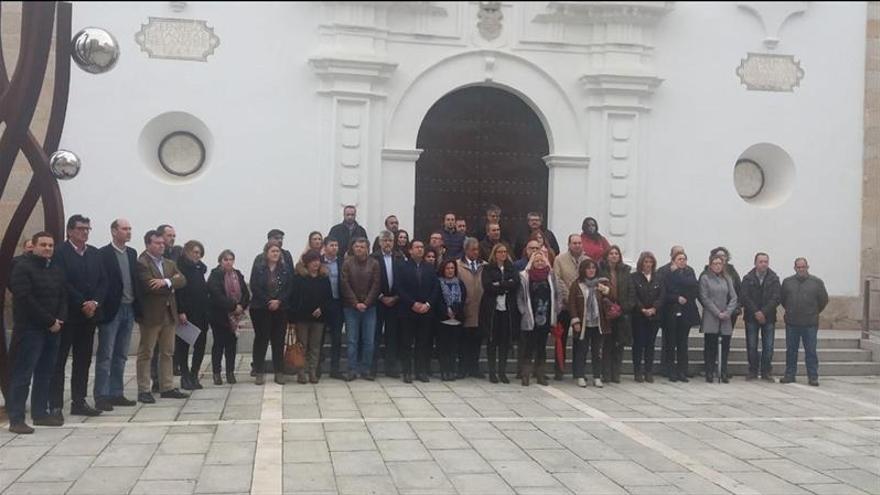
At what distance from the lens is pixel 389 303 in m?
10.1

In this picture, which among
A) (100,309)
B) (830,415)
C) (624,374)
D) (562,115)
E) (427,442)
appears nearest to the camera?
(427,442)

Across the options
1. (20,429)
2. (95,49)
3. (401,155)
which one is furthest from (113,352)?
(401,155)

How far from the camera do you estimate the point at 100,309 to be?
7.90m

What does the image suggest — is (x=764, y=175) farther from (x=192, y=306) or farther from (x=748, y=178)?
(x=192, y=306)

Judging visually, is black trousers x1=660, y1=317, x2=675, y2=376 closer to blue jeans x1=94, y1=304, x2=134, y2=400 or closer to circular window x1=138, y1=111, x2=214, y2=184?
blue jeans x1=94, y1=304, x2=134, y2=400

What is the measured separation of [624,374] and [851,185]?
531 cm

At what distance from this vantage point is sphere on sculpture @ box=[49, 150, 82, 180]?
764 centimetres

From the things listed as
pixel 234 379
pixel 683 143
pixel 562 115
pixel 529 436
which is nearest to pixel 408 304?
pixel 234 379

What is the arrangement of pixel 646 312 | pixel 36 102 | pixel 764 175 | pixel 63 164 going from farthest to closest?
pixel 764 175
pixel 646 312
pixel 63 164
pixel 36 102

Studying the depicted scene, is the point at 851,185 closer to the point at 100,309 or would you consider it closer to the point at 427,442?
the point at 427,442

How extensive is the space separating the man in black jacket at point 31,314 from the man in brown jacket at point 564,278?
534cm

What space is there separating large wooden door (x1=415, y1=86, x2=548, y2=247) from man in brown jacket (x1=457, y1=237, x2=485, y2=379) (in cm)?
247

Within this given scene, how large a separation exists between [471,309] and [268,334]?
2273 mm

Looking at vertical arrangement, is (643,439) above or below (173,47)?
below
